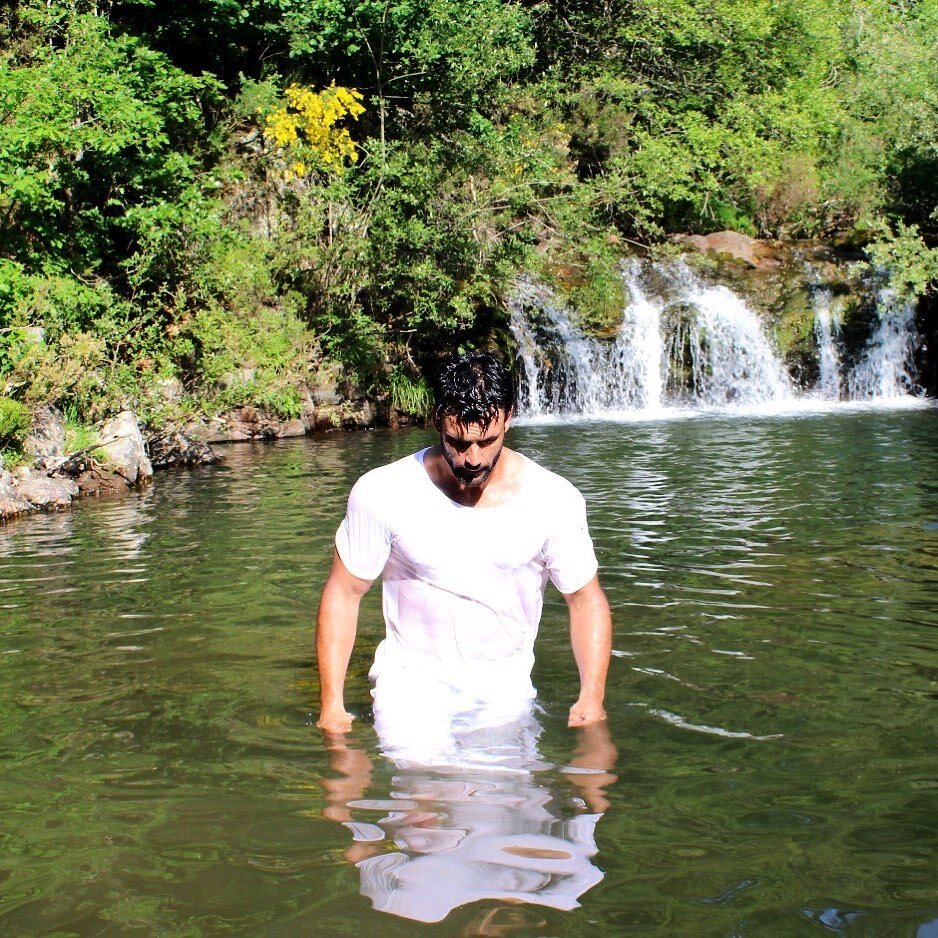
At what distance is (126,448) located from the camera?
15086 millimetres

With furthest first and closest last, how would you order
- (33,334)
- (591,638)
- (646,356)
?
(646,356), (33,334), (591,638)

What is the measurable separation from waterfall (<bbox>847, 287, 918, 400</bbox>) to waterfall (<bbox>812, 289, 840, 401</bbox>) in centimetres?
38

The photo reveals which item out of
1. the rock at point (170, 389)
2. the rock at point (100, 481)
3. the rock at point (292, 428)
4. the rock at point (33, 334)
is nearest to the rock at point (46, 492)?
the rock at point (100, 481)

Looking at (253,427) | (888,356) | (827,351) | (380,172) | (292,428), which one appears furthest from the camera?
(888,356)

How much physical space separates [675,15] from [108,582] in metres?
25.1

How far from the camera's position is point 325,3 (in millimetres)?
22562

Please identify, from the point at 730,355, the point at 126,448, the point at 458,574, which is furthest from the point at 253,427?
the point at 458,574

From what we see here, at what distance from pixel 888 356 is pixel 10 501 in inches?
734

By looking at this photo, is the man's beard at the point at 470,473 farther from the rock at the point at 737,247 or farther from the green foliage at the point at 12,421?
the rock at the point at 737,247

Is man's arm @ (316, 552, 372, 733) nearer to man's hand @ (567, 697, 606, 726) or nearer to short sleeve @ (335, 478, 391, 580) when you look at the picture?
short sleeve @ (335, 478, 391, 580)

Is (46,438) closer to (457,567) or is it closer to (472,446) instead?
(457,567)

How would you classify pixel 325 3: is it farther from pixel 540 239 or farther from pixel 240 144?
pixel 540 239

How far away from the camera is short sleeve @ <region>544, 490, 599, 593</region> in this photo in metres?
4.43

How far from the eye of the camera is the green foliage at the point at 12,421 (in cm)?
1334
